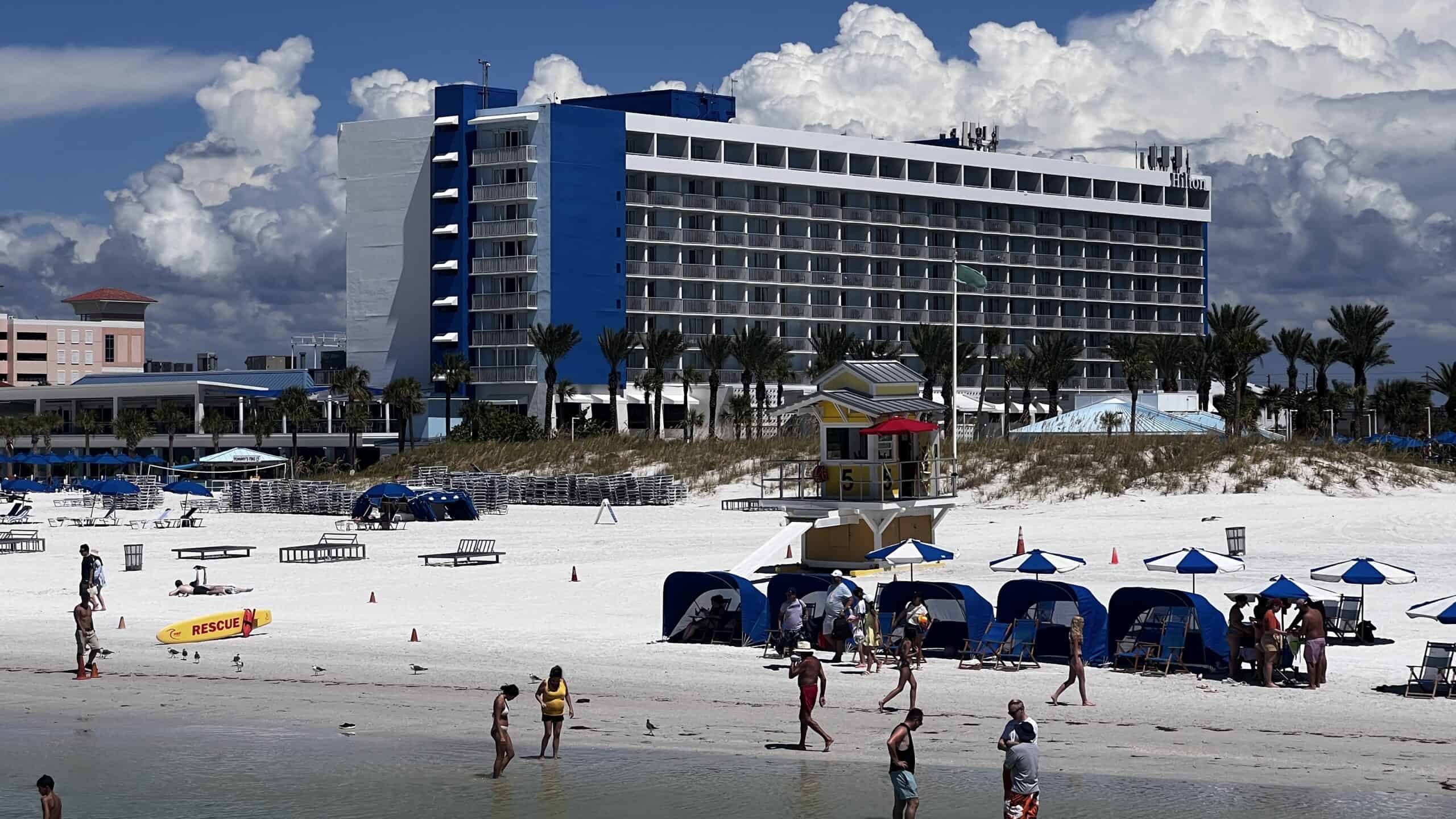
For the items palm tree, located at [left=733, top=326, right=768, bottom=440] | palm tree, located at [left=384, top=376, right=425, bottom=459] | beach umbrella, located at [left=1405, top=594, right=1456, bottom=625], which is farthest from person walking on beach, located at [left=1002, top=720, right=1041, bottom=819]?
palm tree, located at [left=384, top=376, right=425, bottom=459]

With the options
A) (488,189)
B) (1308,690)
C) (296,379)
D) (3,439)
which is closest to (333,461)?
(296,379)

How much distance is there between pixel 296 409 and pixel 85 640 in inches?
2986

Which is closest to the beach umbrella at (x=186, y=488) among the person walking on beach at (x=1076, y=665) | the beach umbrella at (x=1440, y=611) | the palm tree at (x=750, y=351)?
the palm tree at (x=750, y=351)

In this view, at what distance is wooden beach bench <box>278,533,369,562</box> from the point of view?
44.2 metres

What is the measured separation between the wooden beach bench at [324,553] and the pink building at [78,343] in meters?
119

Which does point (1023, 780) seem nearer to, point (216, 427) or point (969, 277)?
point (969, 277)

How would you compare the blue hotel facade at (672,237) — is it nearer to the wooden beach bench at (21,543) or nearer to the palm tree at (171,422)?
the palm tree at (171,422)

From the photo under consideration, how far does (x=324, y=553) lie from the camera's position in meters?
46.4

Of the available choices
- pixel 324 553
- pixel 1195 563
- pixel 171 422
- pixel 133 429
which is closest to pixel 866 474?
pixel 1195 563

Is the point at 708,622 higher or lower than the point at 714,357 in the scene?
lower

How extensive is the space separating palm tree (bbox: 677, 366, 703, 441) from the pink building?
7552 cm

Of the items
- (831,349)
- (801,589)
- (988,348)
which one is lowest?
(801,589)

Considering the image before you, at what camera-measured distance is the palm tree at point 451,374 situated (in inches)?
3922

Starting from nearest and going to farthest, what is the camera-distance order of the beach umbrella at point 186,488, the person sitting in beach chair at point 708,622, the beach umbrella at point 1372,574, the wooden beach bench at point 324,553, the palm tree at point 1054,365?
the beach umbrella at point 1372,574, the person sitting in beach chair at point 708,622, the wooden beach bench at point 324,553, the beach umbrella at point 186,488, the palm tree at point 1054,365
